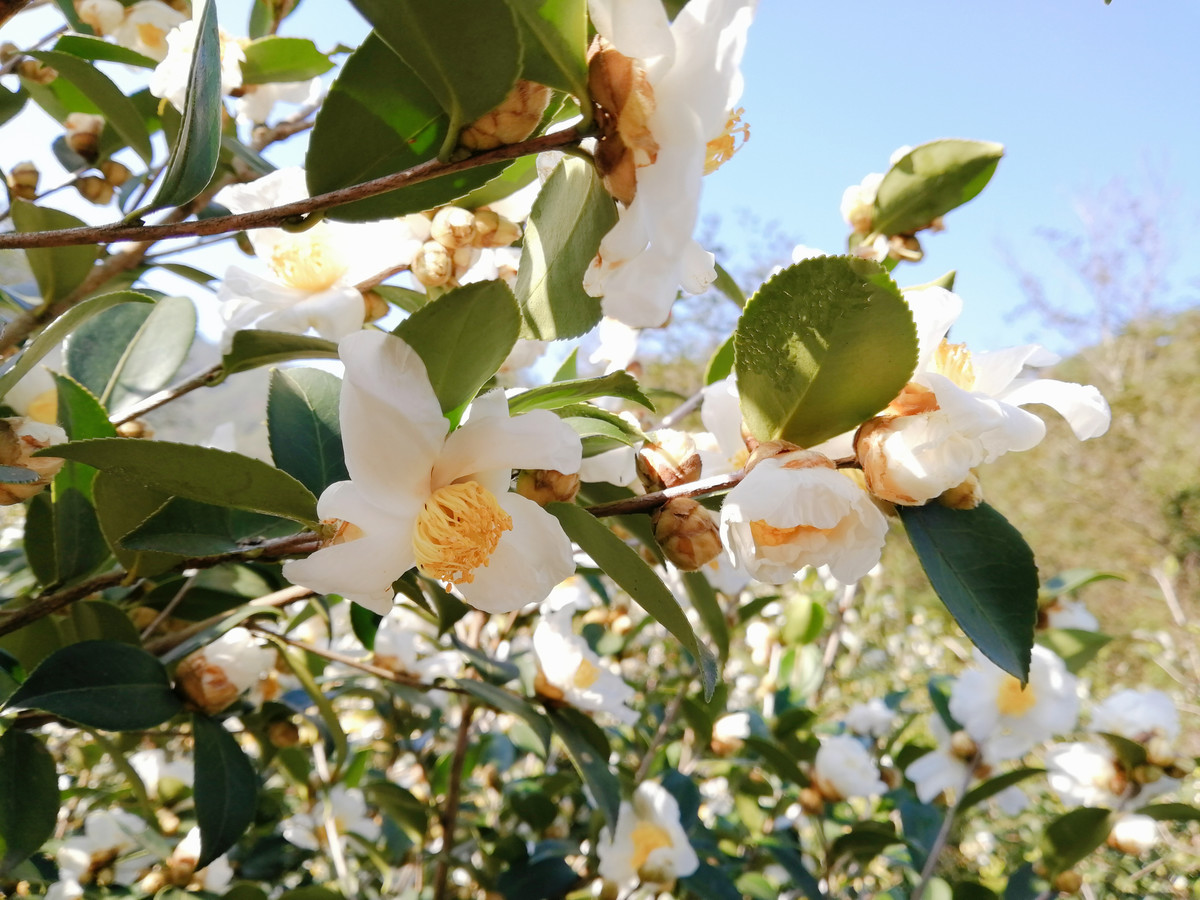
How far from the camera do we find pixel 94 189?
1.08m

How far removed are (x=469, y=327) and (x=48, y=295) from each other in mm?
644

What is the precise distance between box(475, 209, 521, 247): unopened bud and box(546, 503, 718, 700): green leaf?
0.99 feet

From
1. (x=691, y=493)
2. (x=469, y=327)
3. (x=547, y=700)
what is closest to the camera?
(x=469, y=327)

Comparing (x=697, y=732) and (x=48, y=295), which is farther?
(x=697, y=732)

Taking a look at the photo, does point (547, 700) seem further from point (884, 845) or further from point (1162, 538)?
point (1162, 538)

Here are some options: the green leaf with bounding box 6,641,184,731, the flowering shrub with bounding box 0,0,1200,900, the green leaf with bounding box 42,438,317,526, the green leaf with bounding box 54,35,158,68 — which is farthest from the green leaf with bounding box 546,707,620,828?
the green leaf with bounding box 54,35,158,68

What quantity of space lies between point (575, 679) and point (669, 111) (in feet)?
2.60

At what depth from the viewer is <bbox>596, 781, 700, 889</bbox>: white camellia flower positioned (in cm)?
115

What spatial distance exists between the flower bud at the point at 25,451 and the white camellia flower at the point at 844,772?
136 cm

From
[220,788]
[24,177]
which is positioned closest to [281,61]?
[24,177]

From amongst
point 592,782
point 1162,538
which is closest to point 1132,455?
point 1162,538

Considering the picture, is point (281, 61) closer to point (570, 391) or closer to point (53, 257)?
point (53, 257)

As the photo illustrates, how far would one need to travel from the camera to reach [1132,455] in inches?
403

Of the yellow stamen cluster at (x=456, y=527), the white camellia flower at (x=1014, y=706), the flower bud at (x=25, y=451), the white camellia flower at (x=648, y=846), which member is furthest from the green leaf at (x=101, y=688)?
the white camellia flower at (x=1014, y=706)
